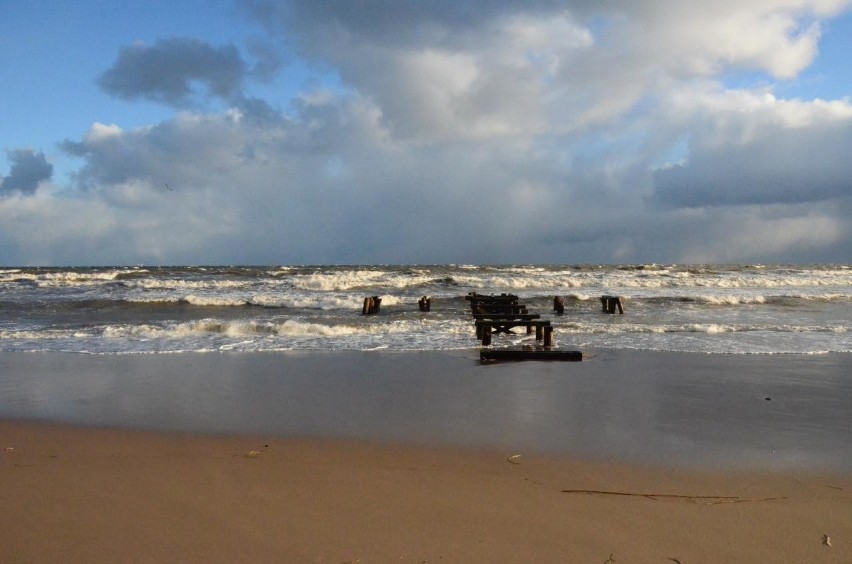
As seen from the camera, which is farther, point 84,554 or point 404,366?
point 404,366

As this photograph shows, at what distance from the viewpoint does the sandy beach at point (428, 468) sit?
3.53 metres

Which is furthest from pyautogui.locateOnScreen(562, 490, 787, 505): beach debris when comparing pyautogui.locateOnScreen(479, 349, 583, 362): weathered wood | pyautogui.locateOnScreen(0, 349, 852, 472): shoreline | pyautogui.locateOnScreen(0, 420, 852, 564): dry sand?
pyautogui.locateOnScreen(479, 349, 583, 362): weathered wood

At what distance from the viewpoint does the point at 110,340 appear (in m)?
13.7

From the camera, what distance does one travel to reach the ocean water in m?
12.9

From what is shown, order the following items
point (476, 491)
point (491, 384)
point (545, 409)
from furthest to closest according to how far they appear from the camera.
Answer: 1. point (491, 384)
2. point (545, 409)
3. point (476, 491)

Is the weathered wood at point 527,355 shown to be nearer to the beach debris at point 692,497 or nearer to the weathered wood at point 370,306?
the beach debris at point 692,497

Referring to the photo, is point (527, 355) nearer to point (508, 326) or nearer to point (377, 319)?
point (508, 326)

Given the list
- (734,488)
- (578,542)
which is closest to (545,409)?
(734,488)

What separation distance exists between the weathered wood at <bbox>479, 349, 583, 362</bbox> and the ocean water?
5.82 feet

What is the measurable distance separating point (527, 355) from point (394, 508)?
6.78m

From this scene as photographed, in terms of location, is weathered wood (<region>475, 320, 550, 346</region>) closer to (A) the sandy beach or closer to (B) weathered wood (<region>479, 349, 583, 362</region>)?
(B) weathered wood (<region>479, 349, 583, 362</region>)

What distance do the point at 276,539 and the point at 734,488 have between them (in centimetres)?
313

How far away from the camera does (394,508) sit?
403 cm

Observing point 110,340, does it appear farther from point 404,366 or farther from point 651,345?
point 651,345
